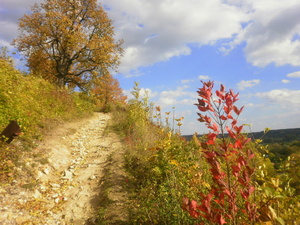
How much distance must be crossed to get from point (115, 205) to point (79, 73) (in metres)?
16.6

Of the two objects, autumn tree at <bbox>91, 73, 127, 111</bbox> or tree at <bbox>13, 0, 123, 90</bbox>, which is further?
autumn tree at <bbox>91, 73, 127, 111</bbox>

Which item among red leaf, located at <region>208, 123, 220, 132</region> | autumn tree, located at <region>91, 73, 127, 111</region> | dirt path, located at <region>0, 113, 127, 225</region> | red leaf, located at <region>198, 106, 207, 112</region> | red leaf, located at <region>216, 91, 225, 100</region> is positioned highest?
autumn tree, located at <region>91, 73, 127, 111</region>

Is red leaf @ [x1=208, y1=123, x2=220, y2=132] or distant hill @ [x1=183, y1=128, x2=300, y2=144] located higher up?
red leaf @ [x1=208, y1=123, x2=220, y2=132]

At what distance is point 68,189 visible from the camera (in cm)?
529

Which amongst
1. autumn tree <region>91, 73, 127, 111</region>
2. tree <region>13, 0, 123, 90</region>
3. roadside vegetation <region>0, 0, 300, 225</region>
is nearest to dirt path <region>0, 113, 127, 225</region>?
roadside vegetation <region>0, 0, 300, 225</region>

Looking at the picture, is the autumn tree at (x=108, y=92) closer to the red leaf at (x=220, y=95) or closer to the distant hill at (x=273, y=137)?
the distant hill at (x=273, y=137)

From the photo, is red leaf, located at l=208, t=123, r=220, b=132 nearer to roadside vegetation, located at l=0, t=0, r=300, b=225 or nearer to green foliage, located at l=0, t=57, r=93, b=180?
roadside vegetation, located at l=0, t=0, r=300, b=225

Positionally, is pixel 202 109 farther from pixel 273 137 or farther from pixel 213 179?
pixel 273 137

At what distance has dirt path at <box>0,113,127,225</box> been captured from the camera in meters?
4.09

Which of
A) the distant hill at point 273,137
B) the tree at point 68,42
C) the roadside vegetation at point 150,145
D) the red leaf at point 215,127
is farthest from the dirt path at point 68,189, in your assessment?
the tree at point 68,42

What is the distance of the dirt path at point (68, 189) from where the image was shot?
13.4ft

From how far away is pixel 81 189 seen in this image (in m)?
5.23

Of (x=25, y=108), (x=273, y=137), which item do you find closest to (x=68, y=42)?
(x=25, y=108)

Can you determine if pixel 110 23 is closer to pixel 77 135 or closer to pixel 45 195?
pixel 77 135
